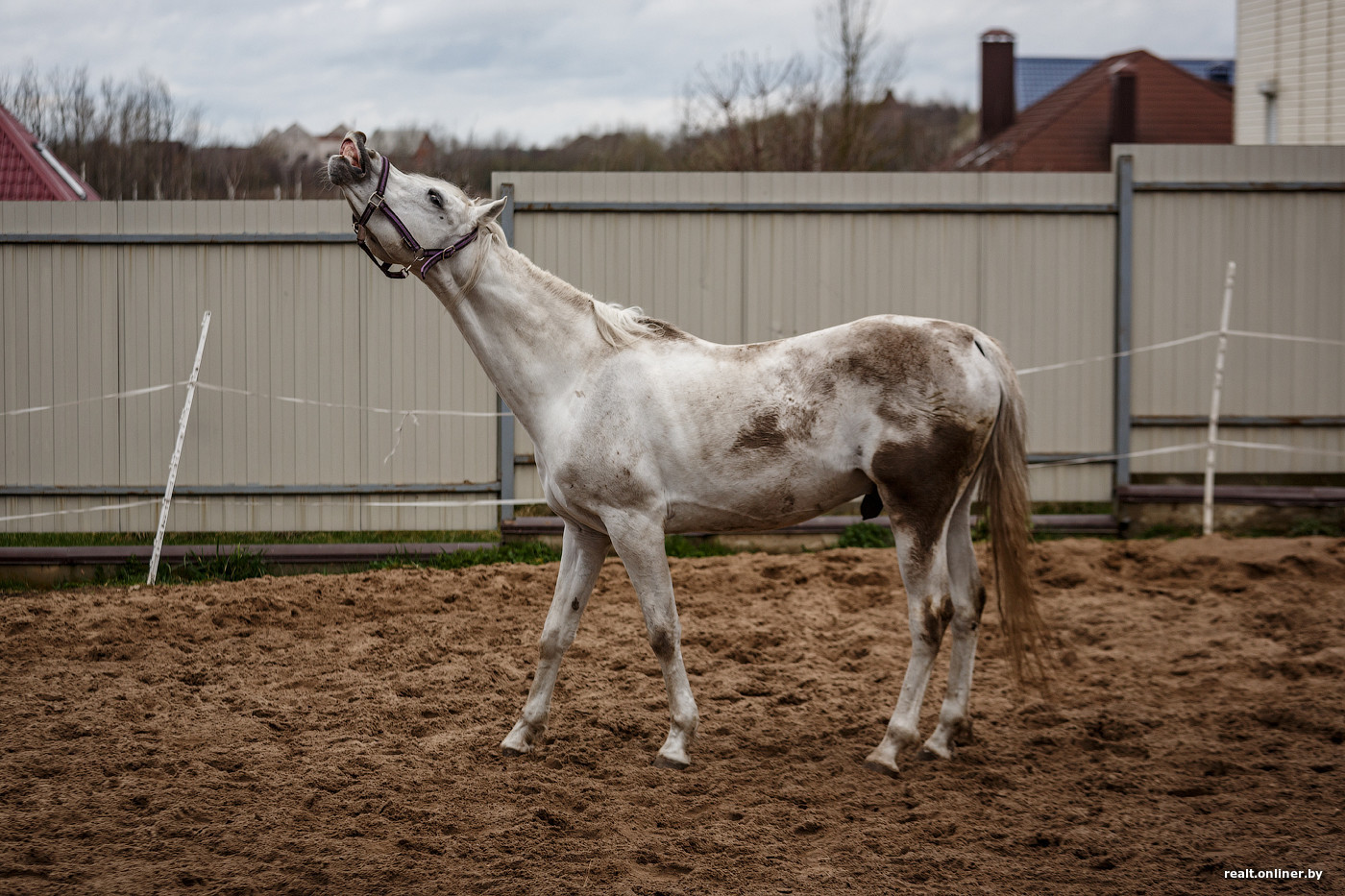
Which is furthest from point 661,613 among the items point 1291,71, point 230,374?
point 1291,71

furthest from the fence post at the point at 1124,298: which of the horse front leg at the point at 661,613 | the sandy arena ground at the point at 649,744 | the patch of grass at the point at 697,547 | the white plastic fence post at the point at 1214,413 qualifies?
the horse front leg at the point at 661,613

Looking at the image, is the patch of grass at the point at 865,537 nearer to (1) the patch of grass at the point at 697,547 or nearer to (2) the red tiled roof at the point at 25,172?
(1) the patch of grass at the point at 697,547

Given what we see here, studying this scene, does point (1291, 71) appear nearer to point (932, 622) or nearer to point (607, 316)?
point (932, 622)

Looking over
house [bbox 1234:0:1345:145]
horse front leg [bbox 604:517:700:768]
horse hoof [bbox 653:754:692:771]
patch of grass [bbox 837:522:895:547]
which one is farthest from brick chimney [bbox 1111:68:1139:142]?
horse hoof [bbox 653:754:692:771]

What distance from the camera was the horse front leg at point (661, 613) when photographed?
392 cm

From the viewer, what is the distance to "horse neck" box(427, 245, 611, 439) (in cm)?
405

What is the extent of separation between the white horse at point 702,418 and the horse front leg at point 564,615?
0.02 m

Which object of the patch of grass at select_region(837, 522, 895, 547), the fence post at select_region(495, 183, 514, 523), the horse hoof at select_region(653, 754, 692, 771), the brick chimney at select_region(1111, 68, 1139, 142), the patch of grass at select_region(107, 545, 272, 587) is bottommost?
the horse hoof at select_region(653, 754, 692, 771)

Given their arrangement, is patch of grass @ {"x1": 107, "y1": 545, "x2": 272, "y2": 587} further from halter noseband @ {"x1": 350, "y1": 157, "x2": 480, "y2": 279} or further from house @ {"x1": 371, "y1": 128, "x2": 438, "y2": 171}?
house @ {"x1": 371, "y1": 128, "x2": 438, "y2": 171}

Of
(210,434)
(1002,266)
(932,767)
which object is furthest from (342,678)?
(1002,266)

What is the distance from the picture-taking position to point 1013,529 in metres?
4.19

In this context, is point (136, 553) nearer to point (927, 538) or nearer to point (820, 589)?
point (820, 589)

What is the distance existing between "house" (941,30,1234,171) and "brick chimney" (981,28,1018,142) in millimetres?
24

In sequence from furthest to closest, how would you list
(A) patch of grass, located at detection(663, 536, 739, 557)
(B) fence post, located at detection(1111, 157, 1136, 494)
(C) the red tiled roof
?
(C) the red tiled roof, (B) fence post, located at detection(1111, 157, 1136, 494), (A) patch of grass, located at detection(663, 536, 739, 557)
